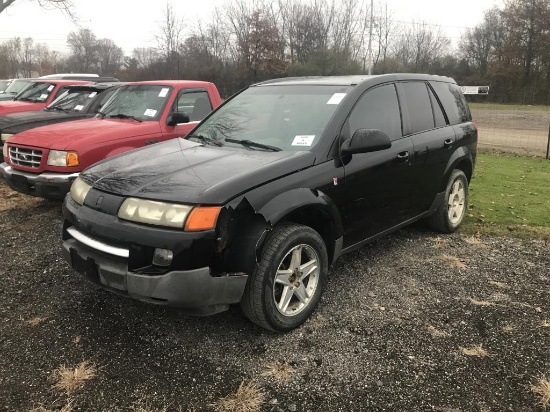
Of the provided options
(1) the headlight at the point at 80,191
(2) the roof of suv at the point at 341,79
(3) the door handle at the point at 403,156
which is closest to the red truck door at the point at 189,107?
(2) the roof of suv at the point at 341,79

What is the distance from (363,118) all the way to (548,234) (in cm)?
318

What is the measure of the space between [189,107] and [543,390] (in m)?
5.70

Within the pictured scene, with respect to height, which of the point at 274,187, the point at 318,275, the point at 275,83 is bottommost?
the point at 318,275

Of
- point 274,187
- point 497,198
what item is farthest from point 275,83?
point 497,198

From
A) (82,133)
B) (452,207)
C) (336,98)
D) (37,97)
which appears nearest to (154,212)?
(336,98)

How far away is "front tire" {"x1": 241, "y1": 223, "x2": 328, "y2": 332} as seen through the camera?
115 inches

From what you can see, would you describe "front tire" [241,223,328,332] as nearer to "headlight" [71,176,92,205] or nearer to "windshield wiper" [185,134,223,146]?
"windshield wiper" [185,134,223,146]

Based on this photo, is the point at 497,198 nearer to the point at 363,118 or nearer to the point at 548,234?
the point at 548,234

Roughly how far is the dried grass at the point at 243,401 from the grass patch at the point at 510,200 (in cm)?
384

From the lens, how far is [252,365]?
9.32 feet

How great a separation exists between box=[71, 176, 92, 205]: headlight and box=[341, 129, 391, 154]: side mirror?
1909 mm

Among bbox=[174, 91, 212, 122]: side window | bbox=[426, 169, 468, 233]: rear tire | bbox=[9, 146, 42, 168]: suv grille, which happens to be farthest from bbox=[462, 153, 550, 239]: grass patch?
bbox=[9, 146, 42, 168]: suv grille

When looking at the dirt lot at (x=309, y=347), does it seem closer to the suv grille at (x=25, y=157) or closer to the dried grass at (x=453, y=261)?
the dried grass at (x=453, y=261)

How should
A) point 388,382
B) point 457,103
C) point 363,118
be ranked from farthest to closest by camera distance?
point 457,103 < point 363,118 < point 388,382
